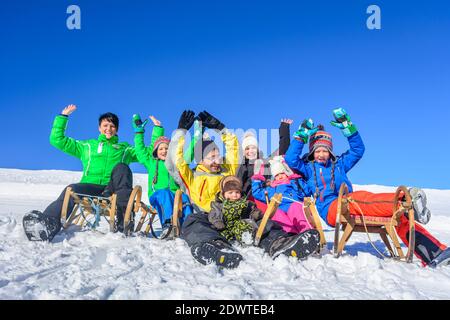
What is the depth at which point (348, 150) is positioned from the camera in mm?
4641

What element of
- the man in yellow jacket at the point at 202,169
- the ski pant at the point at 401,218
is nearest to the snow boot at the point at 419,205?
the ski pant at the point at 401,218

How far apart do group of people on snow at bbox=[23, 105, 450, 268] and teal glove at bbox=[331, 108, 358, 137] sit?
1 cm

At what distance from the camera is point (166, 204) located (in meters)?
4.93

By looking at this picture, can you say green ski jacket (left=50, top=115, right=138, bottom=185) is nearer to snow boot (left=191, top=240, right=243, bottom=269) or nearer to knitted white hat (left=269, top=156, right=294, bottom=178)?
knitted white hat (left=269, top=156, right=294, bottom=178)

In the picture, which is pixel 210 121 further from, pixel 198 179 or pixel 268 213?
pixel 268 213

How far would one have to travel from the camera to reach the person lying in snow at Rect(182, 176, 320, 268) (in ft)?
10.6

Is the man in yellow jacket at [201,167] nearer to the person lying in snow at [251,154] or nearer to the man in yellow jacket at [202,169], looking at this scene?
the man in yellow jacket at [202,169]

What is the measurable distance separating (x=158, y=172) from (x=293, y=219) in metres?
2.02

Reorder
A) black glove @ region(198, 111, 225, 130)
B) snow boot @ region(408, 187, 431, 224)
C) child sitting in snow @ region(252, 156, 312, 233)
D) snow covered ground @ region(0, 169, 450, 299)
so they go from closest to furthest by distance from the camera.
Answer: snow covered ground @ region(0, 169, 450, 299) → snow boot @ region(408, 187, 431, 224) → child sitting in snow @ region(252, 156, 312, 233) → black glove @ region(198, 111, 225, 130)

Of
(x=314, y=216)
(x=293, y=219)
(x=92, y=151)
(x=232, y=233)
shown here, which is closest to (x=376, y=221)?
(x=314, y=216)

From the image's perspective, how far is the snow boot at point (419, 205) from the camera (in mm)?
3662

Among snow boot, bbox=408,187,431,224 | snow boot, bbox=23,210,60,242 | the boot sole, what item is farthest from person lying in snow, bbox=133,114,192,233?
snow boot, bbox=408,187,431,224
